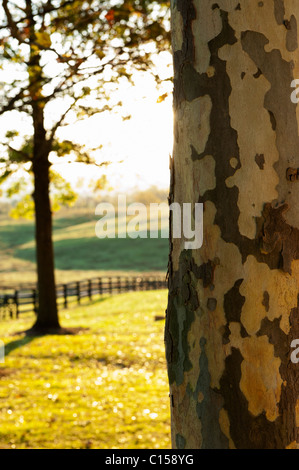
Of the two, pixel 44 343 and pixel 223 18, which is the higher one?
pixel 223 18

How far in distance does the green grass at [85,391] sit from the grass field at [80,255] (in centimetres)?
4600

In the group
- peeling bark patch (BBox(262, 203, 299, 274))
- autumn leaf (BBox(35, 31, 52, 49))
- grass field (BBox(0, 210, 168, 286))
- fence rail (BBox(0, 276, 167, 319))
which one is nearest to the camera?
peeling bark patch (BBox(262, 203, 299, 274))

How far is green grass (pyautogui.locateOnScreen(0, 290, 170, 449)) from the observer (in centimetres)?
596

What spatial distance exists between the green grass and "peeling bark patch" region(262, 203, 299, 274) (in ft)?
13.7

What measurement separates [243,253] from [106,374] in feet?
24.3

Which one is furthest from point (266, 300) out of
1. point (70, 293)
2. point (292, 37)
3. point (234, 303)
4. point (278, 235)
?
point (70, 293)

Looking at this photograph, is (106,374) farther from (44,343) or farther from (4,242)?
(4,242)

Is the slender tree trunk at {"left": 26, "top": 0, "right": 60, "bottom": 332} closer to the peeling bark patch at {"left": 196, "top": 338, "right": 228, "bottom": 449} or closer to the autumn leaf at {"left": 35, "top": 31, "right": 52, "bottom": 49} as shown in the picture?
the autumn leaf at {"left": 35, "top": 31, "right": 52, "bottom": 49}

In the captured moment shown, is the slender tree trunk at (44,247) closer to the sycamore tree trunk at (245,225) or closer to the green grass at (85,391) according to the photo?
the green grass at (85,391)

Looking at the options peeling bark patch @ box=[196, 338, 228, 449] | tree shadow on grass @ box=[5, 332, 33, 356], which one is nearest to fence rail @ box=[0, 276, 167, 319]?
tree shadow on grass @ box=[5, 332, 33, 356]

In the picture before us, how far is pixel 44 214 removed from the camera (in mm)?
13859

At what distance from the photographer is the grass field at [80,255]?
223 feet

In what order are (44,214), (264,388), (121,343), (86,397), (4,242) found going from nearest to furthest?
(264,388)
(86,397)
(121,343)
(44,214)
(4,242)
